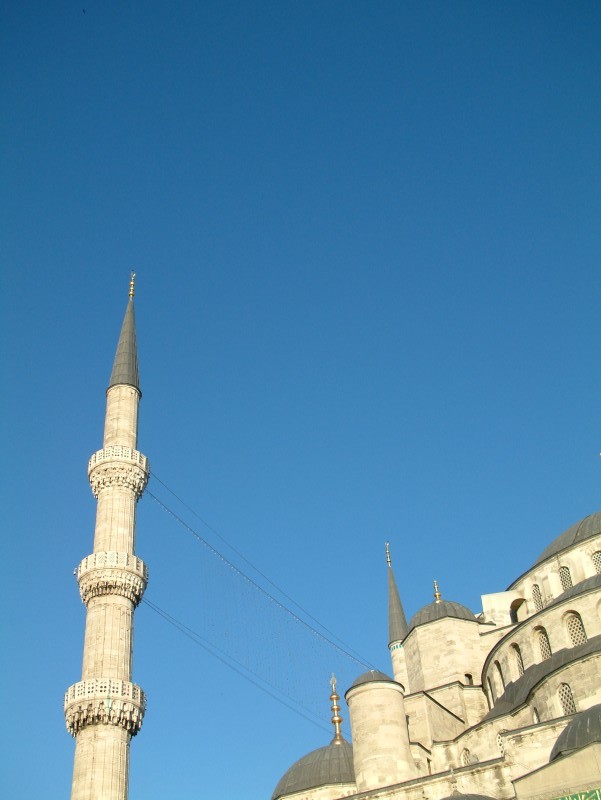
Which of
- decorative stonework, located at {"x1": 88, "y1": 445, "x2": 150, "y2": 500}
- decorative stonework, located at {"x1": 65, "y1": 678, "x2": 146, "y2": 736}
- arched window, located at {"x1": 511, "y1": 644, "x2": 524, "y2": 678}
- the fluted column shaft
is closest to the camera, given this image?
the fluted column shaft

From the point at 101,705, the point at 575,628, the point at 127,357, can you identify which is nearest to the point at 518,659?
the point at 575,628

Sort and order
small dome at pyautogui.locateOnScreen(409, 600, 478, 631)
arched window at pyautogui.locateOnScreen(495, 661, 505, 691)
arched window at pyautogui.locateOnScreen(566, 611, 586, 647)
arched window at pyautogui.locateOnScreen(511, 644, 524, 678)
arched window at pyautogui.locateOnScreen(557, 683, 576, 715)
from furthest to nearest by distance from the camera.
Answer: small dome at pyautogui.locateOnScreen(409, 600, 478, 631), arched window at pyautogui.locateOnScreen(495, 661, 505, 691), arched window at pyautogui.locateOnScreen(511, 644, 524, 678), arched window at pyautogui.locateOnScreen(566, 611, 586, 647), arched window at pyautogui.locateOnScreen(557, 683, 576, 715)

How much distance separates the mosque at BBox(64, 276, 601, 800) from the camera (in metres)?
16.3

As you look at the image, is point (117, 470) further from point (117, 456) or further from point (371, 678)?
point (371, 678)

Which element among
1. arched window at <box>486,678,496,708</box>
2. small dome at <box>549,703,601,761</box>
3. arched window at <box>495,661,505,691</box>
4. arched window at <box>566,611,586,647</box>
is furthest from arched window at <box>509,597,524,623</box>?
small dome at <box>549,703,601,761</box>

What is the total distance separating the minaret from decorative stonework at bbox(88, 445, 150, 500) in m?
0.02

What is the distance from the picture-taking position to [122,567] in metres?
19.6

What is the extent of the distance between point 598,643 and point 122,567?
9.58 m

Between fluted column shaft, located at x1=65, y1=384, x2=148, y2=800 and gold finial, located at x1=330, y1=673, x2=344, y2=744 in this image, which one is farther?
gold finial, located at x1=330, y1=673, x2=344, y2=744

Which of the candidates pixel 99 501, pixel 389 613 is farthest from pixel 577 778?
pixel 389 613

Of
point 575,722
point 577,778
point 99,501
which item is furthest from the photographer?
point 99,501

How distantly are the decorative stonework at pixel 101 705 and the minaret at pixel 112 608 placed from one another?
0.06 feet

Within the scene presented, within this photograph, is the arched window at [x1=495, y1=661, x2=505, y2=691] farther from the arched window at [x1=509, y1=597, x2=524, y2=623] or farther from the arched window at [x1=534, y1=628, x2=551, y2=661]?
the arched window at [x1=509, y1=597, x2=524, y2=623]

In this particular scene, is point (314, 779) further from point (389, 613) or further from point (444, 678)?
point (389, 613)
